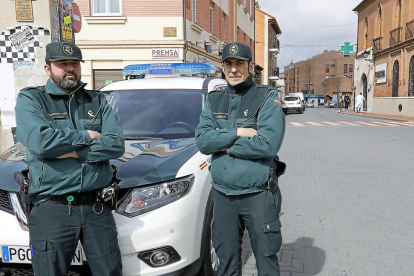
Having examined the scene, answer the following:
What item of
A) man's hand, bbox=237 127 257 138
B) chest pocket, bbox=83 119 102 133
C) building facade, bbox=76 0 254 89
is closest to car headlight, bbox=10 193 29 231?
chest pocket, bbox=83 119 102 133

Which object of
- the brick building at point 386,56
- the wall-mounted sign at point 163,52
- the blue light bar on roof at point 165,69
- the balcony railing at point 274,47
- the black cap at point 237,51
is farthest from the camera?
the balcony railing at point 274,47

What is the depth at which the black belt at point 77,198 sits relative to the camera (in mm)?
2227

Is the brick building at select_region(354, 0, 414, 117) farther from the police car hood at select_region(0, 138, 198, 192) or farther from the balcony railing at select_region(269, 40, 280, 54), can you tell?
the police car hood at select_region(0, 138, 198, 192)

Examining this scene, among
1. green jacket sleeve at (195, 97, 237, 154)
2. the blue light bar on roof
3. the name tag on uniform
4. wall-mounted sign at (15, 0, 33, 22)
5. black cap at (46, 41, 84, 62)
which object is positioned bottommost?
green jacket sleeve at (195, 97, 237, 154)

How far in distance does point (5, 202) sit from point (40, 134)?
753mm

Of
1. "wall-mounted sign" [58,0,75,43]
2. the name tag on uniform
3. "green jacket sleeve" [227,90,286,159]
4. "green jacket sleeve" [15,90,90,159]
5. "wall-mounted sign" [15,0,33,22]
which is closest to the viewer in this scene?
"green jacket sleeve" [15,90,90,159]

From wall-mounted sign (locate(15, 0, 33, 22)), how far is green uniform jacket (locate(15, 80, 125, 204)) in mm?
5848

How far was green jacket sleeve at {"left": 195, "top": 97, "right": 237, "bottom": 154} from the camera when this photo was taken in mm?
2471

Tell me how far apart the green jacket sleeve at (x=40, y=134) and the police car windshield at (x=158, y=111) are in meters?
1.27

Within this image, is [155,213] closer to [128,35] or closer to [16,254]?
[16,254]

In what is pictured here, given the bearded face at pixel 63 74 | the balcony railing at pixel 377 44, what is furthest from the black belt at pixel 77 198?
the balcony railing at pixel 377 44

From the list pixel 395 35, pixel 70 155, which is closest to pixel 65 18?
pixel 70 155

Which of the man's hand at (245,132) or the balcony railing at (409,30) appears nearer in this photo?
the man's hand at (245,132)

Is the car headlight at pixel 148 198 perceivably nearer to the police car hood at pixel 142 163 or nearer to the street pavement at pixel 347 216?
the police car hood at pixel 142 163
